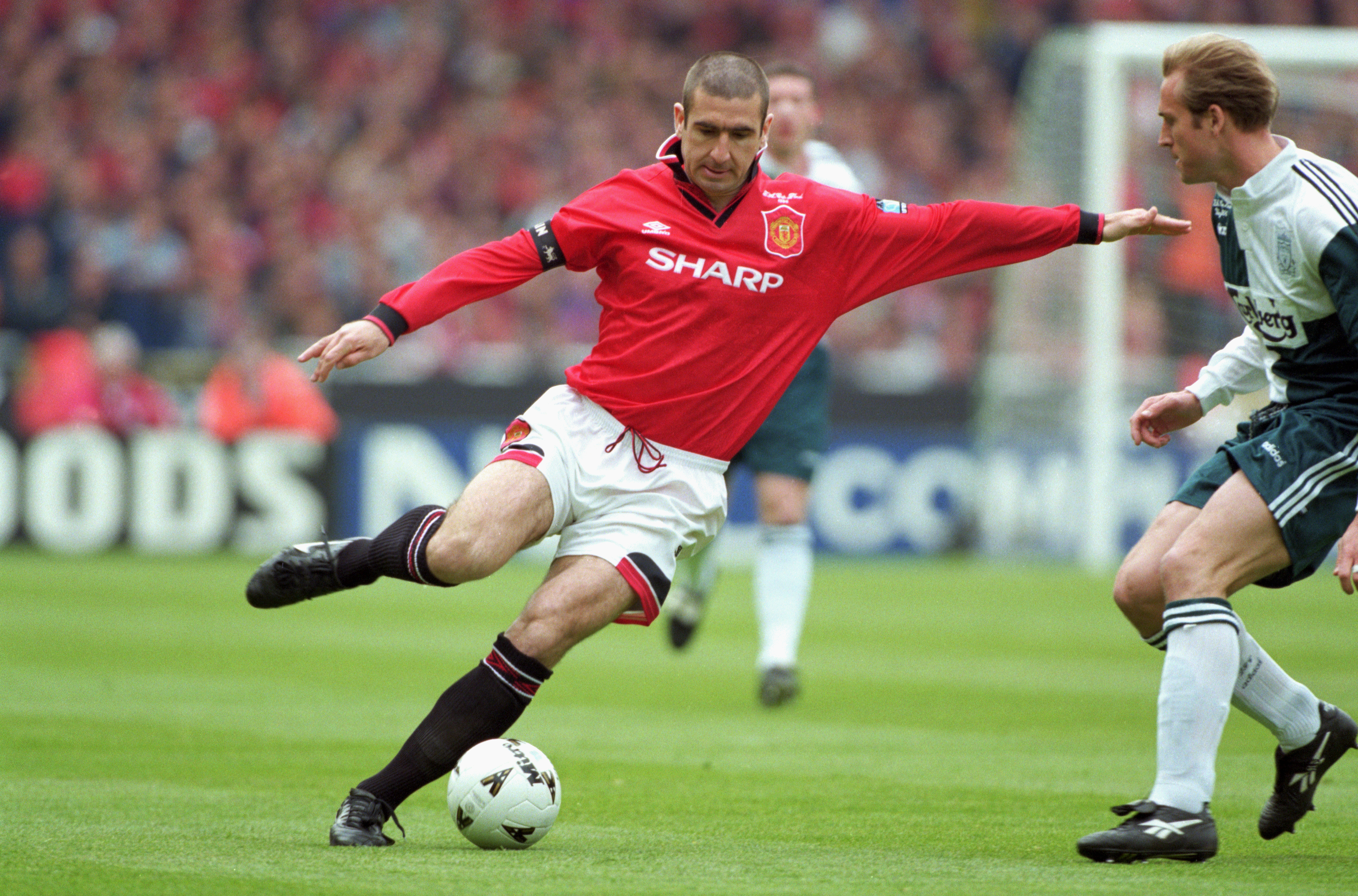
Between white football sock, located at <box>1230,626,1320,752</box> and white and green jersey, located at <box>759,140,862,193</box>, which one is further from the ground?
white and green jersey, located at <box>759,140,862,193</box>

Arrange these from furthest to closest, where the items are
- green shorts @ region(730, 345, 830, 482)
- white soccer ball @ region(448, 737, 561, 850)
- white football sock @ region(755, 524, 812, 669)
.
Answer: green shorts @ region(730, 345, 830, 482)
white football sock @ region(755, 524, 812, 669)
white soccer ball @ region(448, 737, 561, 850)

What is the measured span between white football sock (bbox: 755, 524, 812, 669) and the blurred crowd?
8.31m

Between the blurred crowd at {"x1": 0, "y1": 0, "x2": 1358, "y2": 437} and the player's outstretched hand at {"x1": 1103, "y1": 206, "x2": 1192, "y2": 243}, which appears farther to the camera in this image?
the blurred crowd at {"x1": 0, "y1": 0, "x2": 1358, "y2": 437}

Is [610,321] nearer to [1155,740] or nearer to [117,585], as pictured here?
[1155,740]

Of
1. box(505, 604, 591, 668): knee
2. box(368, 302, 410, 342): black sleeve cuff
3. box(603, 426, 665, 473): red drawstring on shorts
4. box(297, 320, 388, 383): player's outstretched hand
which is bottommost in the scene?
box(505, 604, 591, 668): knee

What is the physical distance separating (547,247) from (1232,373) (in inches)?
79.5

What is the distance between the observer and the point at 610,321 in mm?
5223

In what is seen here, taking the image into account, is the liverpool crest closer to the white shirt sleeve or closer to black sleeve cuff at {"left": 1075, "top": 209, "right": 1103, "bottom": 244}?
the white shirt sleeve

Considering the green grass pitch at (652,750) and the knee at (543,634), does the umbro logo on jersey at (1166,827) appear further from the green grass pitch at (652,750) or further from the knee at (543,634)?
the knee at (543,634)

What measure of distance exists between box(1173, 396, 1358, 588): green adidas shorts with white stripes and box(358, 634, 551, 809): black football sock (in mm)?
1983

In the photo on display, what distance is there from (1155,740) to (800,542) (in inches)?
79.2

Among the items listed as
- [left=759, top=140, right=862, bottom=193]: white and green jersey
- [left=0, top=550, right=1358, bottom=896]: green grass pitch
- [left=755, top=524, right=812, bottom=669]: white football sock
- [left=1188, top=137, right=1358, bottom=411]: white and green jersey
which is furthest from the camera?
[left=759, top=140, right=862, bottom=193]: white and green jersey

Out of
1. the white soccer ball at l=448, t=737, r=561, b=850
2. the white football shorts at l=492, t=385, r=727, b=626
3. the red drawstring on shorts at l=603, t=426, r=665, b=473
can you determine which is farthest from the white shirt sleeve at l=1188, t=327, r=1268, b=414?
the white soccer ball at l=448, t=737, r=561, b=850

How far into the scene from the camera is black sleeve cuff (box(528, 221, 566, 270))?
5066 millimetres
